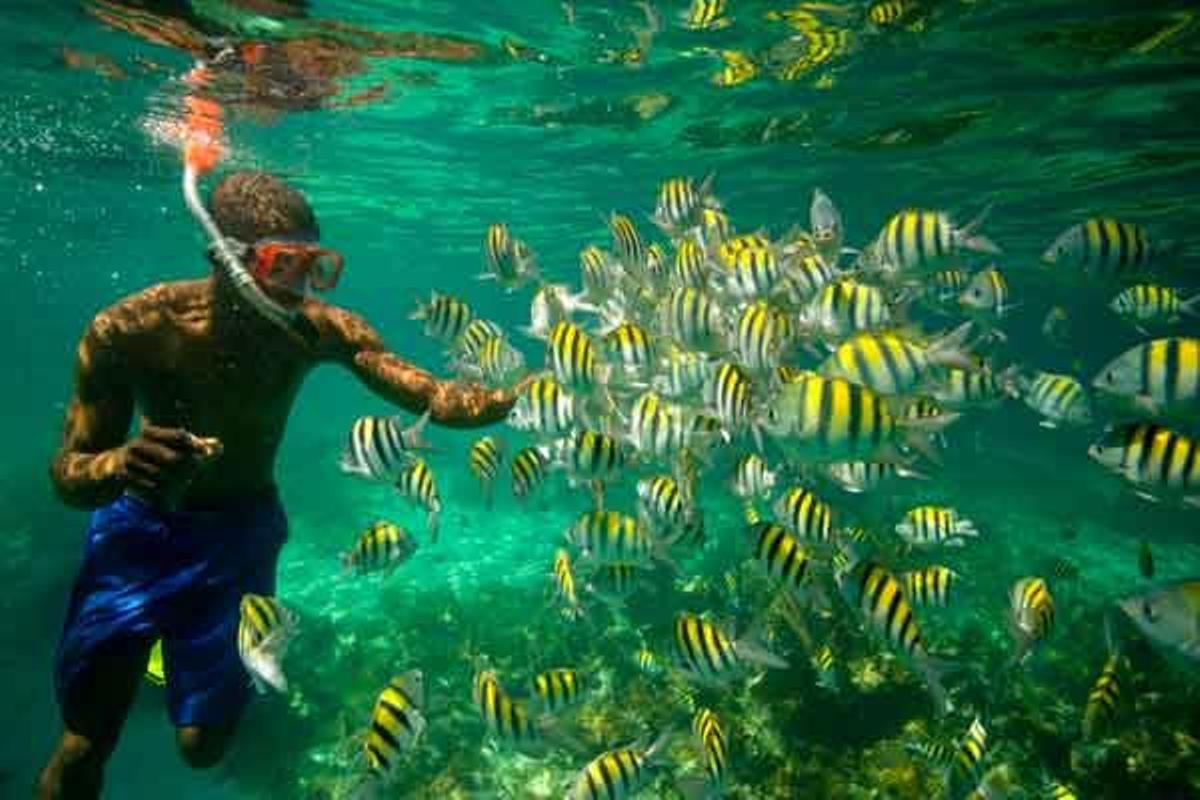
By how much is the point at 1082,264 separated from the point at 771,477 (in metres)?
3.18

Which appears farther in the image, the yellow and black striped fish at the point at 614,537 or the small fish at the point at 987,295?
the small fish at the point at 987,295

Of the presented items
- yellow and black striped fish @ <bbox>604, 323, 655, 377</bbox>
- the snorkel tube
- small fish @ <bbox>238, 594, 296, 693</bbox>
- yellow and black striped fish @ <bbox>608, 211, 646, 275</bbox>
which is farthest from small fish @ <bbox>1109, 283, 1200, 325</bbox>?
small fish @ <bbox>238, 594, 296, 693</bbox>

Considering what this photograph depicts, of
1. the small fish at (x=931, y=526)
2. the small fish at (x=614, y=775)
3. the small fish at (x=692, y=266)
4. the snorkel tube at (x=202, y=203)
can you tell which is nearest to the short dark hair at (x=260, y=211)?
the snorkel tube at (x=202, y=203)

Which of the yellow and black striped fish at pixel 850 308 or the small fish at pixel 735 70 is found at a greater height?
A: the small fish at pixel 735 70

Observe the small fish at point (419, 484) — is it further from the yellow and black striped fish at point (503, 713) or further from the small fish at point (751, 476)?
the small fish at point (751, 476)

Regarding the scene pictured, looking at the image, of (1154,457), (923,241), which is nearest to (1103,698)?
(1154,457)

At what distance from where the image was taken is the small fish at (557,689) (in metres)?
5.88

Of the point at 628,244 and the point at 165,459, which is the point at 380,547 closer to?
the point at 165,459

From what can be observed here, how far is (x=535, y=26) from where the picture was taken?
14.1m

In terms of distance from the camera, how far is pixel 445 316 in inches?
271

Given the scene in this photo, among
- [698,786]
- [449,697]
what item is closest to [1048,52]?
[698,786]

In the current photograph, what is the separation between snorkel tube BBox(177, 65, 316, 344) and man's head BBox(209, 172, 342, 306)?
0.14m

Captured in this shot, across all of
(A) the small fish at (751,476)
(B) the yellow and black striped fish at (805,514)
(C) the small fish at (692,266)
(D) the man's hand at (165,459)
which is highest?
(C) the small fish at (692,266)

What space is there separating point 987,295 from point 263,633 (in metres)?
6.78
